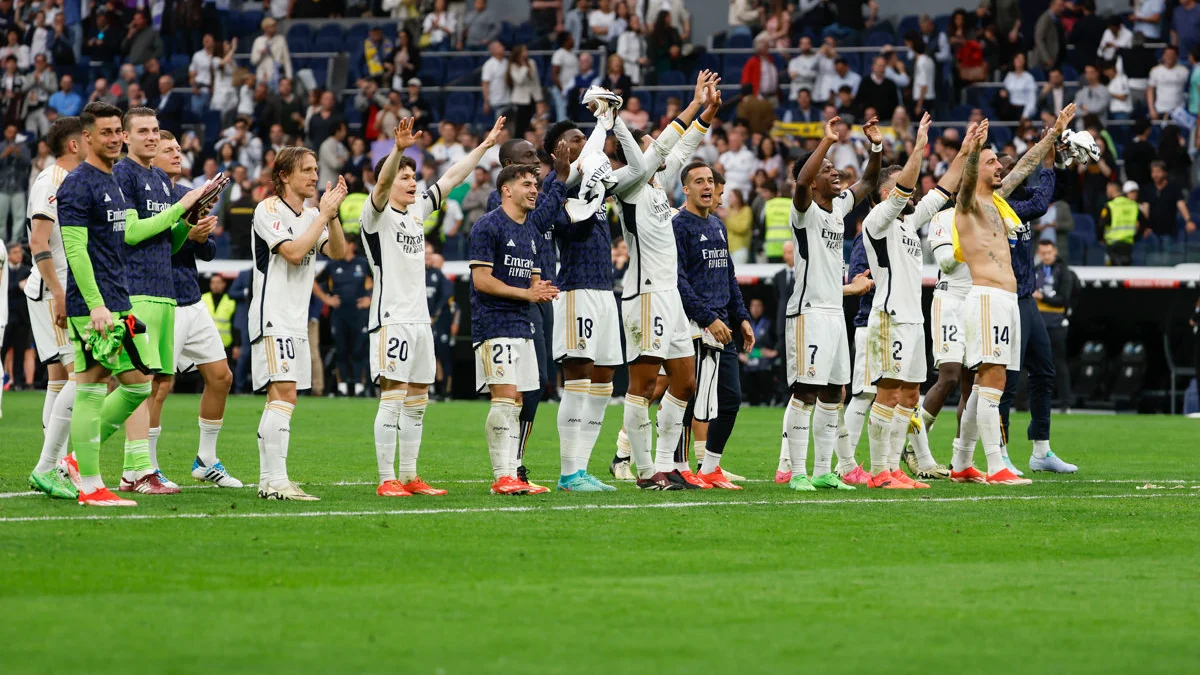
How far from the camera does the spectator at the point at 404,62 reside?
3172 cm

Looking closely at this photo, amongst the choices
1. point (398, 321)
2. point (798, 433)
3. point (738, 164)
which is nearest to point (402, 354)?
point (398, 321)

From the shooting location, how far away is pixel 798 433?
39.4 ft

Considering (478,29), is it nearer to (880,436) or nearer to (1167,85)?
(1167,85)

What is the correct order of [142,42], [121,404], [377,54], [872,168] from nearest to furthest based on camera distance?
[121,404]
[872,168]
[377,54]
[142,42]

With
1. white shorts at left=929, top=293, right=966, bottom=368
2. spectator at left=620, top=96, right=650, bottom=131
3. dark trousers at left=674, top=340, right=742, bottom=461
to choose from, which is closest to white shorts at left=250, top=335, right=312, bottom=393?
dark trousers at left=674, top=340, right=742, bottom=461

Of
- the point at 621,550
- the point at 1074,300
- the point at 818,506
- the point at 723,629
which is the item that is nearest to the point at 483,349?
the point at 818,506

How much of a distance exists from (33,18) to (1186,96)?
22.7 meters

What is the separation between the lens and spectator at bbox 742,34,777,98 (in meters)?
29.4

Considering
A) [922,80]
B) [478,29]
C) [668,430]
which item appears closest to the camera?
[668,430]

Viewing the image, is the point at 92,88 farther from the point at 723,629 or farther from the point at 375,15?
the point at 723,629

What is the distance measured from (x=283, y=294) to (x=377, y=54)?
2254 cm

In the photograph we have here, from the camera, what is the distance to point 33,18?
116 ft

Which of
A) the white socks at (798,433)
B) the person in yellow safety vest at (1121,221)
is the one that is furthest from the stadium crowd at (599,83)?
the white socks at (798,433)

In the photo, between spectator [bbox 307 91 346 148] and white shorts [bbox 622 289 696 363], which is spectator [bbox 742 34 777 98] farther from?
white shorts [bbox 622 289 696 363]
